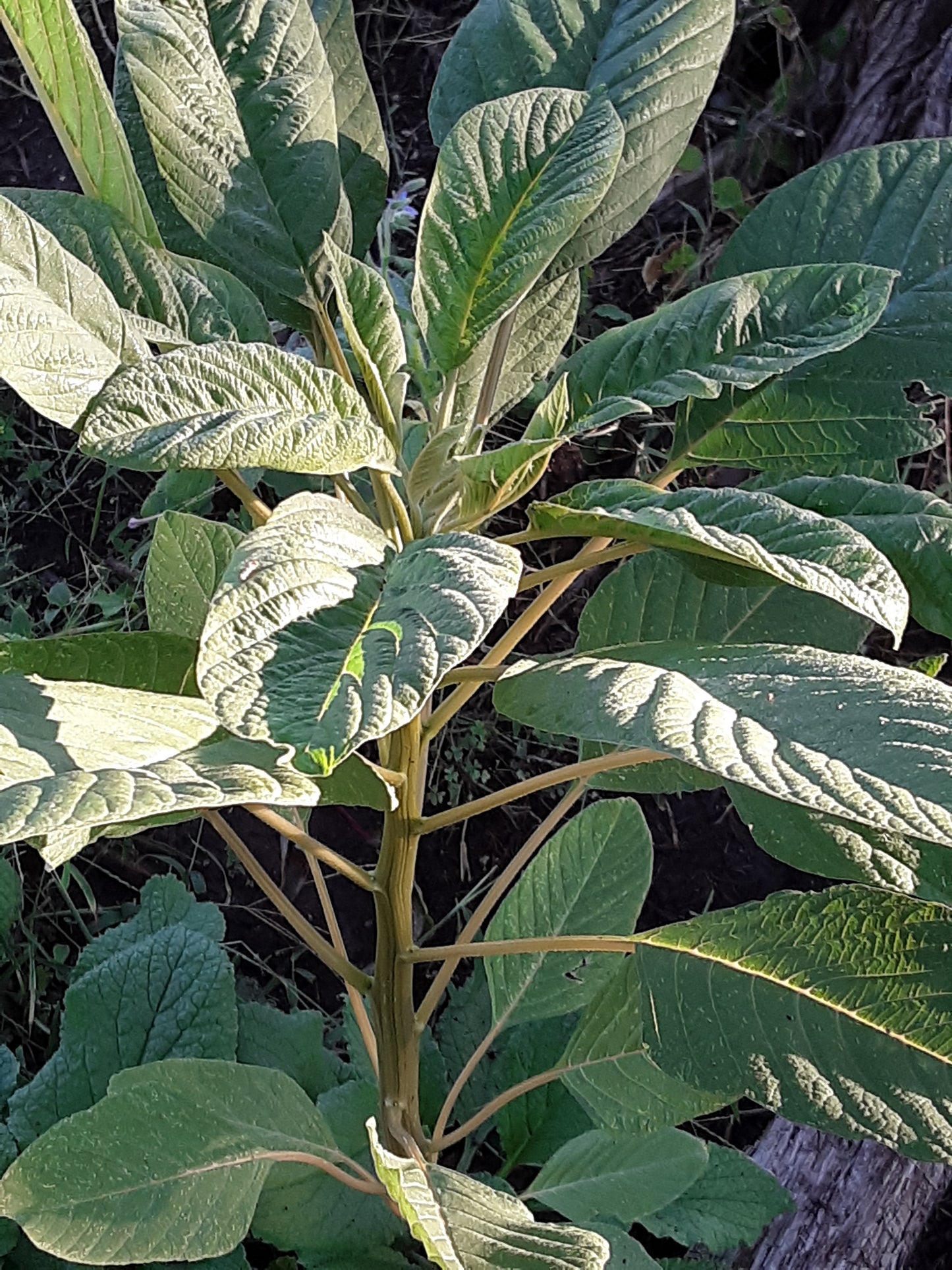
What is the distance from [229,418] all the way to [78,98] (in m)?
0.28

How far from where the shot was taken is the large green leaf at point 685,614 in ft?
2.57

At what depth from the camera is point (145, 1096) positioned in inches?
28.1

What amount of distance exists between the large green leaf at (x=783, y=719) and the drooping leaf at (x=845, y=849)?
0.10m

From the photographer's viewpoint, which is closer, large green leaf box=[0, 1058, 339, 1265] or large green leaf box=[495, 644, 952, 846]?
large green leaf box=[495, 644, 952, 846]

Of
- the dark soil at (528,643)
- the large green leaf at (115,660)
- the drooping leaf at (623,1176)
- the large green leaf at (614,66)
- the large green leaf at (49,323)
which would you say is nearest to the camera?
the large green leaf at (49,323)

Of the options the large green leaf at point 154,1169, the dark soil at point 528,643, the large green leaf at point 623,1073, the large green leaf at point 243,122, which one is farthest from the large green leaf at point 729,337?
the dark soil at point 528,643

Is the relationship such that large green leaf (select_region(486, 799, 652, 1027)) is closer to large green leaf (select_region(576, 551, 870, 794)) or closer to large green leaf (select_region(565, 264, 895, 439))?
large green leaf (select_region(576, 551, 870, 794))

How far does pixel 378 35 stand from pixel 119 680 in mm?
1608

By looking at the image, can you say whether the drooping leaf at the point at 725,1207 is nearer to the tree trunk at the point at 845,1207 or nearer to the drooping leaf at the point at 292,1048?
the tree trunk at the point at 845,1207

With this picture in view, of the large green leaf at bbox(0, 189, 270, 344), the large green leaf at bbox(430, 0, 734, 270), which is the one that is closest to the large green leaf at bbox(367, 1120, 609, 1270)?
the large green leaf at bbox(0, 189, 270, 344)

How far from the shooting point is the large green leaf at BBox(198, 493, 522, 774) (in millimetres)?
414

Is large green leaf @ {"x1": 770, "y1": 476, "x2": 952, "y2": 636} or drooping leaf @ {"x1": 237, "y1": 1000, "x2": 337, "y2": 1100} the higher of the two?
large green leaf @ {"x1": 770, "y1": 476, "x2": 952, "y2": 636}

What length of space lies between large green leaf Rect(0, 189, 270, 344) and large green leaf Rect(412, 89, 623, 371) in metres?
0.13

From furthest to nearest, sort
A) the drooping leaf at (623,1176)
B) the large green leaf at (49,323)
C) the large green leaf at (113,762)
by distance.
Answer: the drooping leaf at (623,1176), the large green leaf at (49,323), the large green leaf at (113,762)
